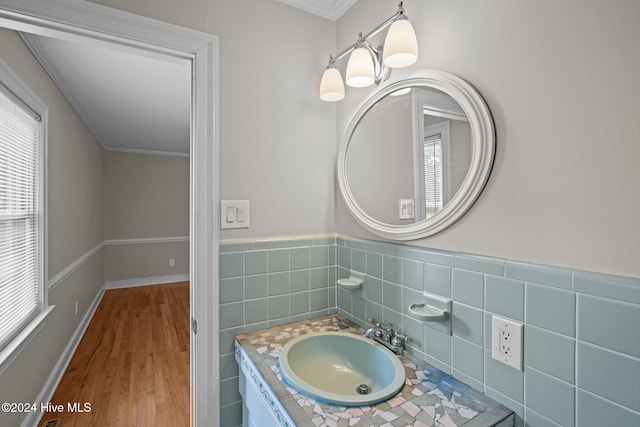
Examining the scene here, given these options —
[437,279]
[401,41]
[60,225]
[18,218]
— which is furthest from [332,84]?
[60,225]

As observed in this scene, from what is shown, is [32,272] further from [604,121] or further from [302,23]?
[604,121]

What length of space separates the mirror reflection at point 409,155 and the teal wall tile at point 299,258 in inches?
14.3

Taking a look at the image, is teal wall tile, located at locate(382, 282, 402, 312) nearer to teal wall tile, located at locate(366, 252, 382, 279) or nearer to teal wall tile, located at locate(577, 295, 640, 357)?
teal wall tile, located at locate(366, 252, 382, 279)

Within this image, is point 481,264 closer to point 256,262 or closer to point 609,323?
point 609,323

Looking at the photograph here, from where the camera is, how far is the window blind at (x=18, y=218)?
1669 mm

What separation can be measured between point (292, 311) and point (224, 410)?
48cm

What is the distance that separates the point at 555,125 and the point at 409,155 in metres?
0.46

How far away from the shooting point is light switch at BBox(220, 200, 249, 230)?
124cm

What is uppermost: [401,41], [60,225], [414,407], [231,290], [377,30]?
[377,30]

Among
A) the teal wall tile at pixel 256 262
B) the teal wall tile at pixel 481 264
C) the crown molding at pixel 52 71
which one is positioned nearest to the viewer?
the teal wall tile at pixel 481 264

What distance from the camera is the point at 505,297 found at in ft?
2.69

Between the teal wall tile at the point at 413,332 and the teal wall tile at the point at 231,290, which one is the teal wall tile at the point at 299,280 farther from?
the teal wall tile at the point at 413,332

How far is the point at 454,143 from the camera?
96cm

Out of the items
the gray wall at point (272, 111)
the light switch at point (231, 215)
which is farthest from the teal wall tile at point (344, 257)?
→ the light switch at point (231, 215)
